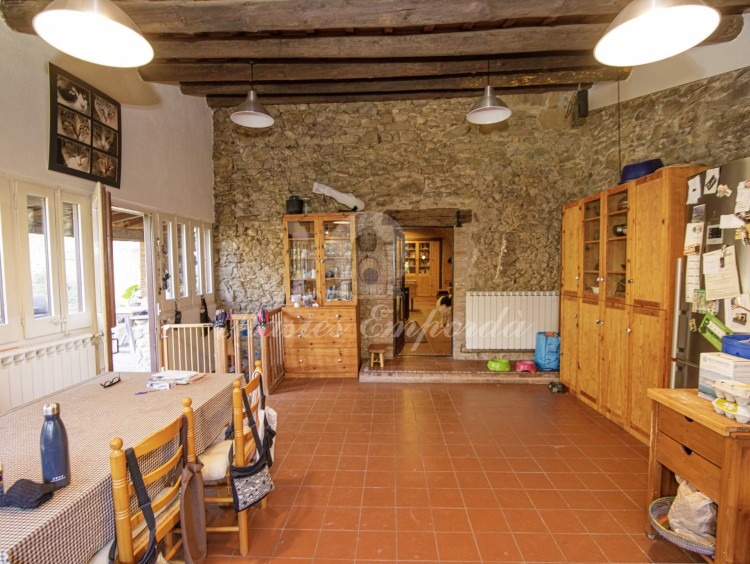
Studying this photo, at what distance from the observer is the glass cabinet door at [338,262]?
495 cm

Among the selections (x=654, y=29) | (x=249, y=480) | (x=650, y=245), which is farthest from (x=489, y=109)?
(x=249, y=480)

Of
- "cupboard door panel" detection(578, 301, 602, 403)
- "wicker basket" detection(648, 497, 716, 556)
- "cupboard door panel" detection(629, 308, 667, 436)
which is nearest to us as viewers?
"wicker basket" detection(648, 497, 716, 556)

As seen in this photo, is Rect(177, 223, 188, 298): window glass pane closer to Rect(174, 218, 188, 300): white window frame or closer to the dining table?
Rect(174, 218, 188, 300): white window frame

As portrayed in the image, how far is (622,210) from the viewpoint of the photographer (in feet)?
11.0

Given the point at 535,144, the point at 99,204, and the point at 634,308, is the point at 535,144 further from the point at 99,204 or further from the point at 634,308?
the point at 99,204

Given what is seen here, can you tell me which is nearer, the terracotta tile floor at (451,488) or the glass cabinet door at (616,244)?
the terracotta tile floor at (451,488)

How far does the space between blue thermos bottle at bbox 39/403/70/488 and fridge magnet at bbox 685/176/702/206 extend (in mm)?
3955

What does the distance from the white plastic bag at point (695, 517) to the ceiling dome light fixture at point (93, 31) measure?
3581 mm

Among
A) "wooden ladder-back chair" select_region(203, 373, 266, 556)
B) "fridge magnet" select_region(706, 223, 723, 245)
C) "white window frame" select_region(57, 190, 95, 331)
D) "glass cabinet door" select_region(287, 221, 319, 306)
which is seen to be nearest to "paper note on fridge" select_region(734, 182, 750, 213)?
"fridge magnet" select_region(706, 223, 723, 245)

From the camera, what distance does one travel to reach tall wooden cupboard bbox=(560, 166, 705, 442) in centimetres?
283

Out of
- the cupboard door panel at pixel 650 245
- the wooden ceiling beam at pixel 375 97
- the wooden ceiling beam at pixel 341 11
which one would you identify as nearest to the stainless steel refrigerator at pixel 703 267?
the cupboard door panel at pixel 650 245

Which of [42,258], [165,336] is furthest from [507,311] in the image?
[42,258]

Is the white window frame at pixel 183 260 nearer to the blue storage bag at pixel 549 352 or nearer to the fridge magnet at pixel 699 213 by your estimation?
the blue storage bag at pixel 549 352

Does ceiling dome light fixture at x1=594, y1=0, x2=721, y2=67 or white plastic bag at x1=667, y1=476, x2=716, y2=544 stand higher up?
ceiling dome light fixture at x1=594, y1=0, x2=721, y2=67
